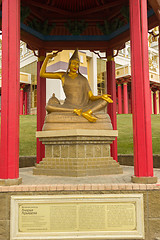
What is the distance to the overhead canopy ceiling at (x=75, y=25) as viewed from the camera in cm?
795

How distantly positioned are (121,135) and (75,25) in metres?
8.20

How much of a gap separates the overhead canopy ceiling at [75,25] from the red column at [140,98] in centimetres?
311

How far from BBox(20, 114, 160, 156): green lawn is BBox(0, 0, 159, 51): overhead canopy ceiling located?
549 cm

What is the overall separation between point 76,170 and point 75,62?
3.20m

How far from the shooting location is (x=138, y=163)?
4.66 metres

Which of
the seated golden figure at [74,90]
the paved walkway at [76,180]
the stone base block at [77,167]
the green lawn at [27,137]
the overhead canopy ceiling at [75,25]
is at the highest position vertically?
the overhead canopy ceiling at [75,25]

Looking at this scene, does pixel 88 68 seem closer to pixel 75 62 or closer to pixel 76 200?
pixel 75 62

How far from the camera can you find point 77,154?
20.2 ft

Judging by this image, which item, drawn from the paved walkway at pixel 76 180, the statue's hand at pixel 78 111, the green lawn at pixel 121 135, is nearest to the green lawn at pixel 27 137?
the green lawn at pixel 121 135

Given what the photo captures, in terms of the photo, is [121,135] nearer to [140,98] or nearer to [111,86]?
[111,86]

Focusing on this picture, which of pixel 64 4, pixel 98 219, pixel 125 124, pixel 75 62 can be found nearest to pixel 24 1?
pixel 64 4

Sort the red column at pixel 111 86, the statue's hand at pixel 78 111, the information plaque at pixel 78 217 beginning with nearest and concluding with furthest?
the information plaque at pixel 78 217, the statue's hand at pixel 78 111, the red column at pixel 111 86

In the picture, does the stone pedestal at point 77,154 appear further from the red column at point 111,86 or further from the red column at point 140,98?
the red column at point 111,86

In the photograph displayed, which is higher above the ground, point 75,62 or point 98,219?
point 75,62
